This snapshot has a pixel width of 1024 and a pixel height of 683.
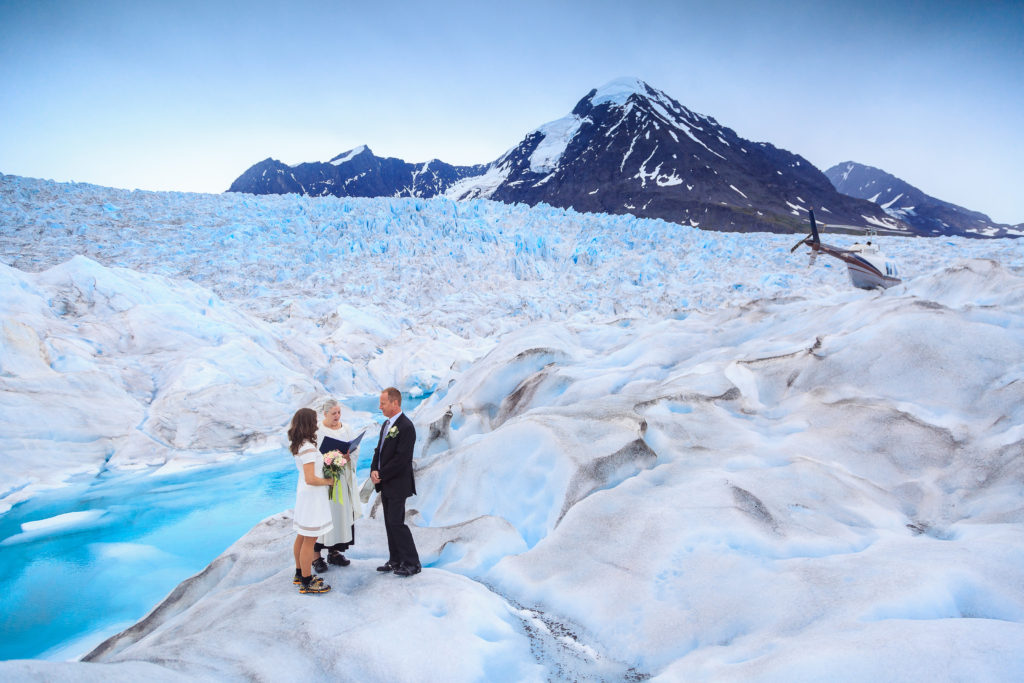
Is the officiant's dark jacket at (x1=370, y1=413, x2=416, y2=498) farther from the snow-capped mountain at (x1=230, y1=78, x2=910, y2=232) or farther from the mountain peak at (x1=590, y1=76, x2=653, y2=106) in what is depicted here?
the mountain peak at (x1=590, y1=76, x2=653, y2=106)

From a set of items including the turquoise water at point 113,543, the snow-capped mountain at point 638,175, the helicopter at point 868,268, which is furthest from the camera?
the snow-capped mountain at point 638,175

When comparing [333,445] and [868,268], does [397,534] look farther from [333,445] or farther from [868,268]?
[868,268]

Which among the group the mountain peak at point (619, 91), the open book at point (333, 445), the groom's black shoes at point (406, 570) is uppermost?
the mountain peak at point (619, 91)

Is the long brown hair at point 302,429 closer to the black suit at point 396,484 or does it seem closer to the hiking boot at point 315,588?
the black suit at point 396,484

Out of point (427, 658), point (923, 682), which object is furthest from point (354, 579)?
point (923, 682)

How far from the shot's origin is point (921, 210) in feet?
402

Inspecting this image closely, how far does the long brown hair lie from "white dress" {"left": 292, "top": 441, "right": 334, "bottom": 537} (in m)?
0.04

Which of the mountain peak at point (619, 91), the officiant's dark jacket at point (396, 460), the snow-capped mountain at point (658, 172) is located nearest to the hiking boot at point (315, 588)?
the officiant's dark jacket at point (396, 460)

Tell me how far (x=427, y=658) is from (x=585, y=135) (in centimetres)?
11265

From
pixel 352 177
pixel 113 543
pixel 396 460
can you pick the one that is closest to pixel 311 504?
pixel 396 460

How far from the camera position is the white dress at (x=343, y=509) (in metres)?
3.91

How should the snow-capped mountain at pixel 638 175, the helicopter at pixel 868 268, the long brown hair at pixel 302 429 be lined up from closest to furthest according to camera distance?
the long brown hair at pixel 302 429, the helicopter at pixel 868 268, the snow-capped mountain at pixel 638 175

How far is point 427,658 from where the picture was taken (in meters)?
2.96

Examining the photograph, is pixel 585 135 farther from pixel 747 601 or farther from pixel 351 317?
pixel 747 601
